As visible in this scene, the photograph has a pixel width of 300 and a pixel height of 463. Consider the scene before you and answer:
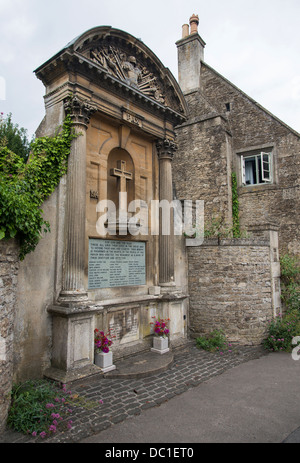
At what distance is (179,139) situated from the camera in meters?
13.5

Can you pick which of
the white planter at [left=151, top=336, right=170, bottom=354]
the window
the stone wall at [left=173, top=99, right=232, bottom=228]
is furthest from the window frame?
the white planter at [left=151, top=336, right=170, bottom=354]

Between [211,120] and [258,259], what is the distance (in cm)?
684

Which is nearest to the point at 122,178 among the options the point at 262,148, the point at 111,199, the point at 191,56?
the point at 111,199

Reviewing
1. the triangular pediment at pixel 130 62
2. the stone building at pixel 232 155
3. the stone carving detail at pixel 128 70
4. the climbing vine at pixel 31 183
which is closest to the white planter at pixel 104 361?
the climbing vine at pixel 31 183

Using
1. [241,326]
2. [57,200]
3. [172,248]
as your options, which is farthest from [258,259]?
[57,200]

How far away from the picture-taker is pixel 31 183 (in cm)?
532

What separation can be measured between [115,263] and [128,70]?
453cm

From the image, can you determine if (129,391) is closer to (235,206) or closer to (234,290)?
(234,290)

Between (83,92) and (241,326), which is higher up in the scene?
(83,92)

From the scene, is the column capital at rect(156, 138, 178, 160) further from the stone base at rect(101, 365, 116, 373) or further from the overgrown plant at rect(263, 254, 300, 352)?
the stone base at rect(101, 365, 116, 373)

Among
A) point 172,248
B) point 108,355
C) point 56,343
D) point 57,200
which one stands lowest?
point 108,355
